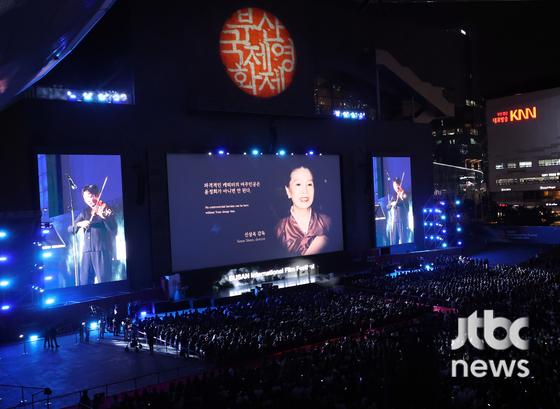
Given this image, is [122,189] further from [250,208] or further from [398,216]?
[398,216]

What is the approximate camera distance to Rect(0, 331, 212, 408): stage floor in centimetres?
1159

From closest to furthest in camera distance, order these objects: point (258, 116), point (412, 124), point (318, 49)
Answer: point (258, 116) < point (318, 49) < point (412, 124)

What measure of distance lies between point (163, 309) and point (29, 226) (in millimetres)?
6029

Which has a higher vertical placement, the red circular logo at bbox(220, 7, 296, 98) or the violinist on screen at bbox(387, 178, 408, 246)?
the red circular logo at bbox(220, 7, 296, 98)

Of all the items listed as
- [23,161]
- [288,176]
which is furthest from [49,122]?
[288,176]

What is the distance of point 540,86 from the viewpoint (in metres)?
42.6

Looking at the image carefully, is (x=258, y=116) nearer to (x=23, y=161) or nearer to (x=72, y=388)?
(x=23, y=161)

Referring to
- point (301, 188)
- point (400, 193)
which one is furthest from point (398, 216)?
point (301, 188)

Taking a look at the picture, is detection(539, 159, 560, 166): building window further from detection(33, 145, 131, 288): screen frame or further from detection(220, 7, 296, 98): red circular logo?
detection(33, 145, 131, 288): screen frame

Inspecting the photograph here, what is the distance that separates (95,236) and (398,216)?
18815 mm

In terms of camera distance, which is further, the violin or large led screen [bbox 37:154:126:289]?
the violin

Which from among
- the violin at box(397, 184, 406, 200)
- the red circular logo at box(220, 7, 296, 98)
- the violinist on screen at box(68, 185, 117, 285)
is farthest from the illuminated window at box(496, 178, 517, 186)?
the violinist on screen at box(68, 185, 117, 285)

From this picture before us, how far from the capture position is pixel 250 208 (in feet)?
82.2

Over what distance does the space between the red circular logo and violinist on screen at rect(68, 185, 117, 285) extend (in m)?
9.32
